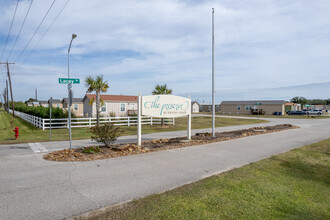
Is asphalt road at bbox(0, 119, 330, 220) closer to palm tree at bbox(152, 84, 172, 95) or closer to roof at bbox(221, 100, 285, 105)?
palm tree at bbox(152, 84, 172, 95)

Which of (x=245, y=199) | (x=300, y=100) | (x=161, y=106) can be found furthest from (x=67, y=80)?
(x=300, y=100)

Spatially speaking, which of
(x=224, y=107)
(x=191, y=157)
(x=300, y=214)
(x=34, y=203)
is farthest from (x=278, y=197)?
(x=224, y=107)

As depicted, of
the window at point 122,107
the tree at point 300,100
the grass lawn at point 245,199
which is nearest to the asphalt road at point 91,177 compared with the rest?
the grass lawn at point 245,199

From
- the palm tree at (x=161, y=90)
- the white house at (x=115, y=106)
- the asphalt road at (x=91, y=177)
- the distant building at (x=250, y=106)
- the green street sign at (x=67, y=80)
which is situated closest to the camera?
the asphalt road at (x=91, y=177)

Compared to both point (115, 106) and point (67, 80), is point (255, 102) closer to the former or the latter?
point (115, 106)

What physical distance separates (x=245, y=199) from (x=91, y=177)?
12.9 ft

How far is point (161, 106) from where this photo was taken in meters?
11.7

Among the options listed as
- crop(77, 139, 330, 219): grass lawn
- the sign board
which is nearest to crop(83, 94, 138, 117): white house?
the sign board

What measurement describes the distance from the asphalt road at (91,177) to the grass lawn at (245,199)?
1.73 ft

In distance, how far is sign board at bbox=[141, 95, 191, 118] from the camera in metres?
11.1

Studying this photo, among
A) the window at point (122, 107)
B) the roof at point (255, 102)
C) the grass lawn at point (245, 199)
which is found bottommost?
the grass lawn at point (245, 199)

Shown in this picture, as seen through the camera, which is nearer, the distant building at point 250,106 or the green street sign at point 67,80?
the green street sign at point 67,80

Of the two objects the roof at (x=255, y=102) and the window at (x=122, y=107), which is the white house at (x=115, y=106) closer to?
the window at (x=122, y=107)

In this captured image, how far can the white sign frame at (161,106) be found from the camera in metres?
10.8
